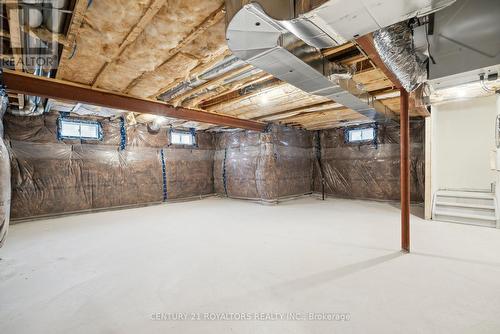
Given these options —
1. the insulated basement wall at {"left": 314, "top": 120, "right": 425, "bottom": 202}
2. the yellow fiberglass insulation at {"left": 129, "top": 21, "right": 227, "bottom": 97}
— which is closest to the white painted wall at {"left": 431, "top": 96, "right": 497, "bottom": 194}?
the insulated basement wall at {"left": 314, "top": 120, "right": 425, "bottom": 202}

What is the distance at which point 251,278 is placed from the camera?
1.84m

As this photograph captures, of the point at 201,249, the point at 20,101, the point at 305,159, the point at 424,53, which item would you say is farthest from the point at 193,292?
→ the point at 305,159

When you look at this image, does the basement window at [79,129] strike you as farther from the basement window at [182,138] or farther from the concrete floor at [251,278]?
the concrete floor at [251,278]

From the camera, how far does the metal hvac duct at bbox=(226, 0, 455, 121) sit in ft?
3.42

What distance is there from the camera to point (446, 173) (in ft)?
13.4

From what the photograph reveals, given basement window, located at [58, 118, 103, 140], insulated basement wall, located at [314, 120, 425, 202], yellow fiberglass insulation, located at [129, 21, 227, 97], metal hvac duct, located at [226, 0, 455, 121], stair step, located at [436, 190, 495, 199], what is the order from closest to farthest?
metal hvac duct, located at [226, 0, 455, 121] < yellow fiberglass insulation, located at [129, 21, 227, 97] < stair step, located at [436, 190, 495, 199] < basement window, located at [58, 118, 103, 140] < insulated basement wall, located at [314, 120, 425, 202]

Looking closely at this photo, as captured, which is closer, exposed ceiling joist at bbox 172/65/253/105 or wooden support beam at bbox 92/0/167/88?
wooden support beam at bbox 92/0/167/88

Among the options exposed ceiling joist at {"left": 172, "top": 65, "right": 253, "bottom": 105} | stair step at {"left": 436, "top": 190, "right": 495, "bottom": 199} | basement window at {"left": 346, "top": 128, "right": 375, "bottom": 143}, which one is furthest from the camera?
basement window at {"left": 346, "top": 128, "right": 375, "bottom": 143}

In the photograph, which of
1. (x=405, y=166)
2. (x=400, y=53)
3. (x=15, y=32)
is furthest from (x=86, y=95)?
(x=405, y=166)

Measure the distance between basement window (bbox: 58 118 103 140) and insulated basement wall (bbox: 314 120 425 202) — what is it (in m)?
5.54

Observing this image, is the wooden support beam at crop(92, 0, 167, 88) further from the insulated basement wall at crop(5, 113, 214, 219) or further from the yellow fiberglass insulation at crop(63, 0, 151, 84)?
the insulated basement wall at crop(5, 113, 214, 219)

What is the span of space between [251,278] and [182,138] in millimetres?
4986

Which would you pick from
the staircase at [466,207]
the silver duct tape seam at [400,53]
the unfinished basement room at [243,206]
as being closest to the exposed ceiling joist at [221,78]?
the unfinished basement room at [243,206]

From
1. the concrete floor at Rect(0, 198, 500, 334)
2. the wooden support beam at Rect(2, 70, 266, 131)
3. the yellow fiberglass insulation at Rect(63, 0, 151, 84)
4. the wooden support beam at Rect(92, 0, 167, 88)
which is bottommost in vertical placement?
the concrete floor at Rect(0, 198, 500, 334)
